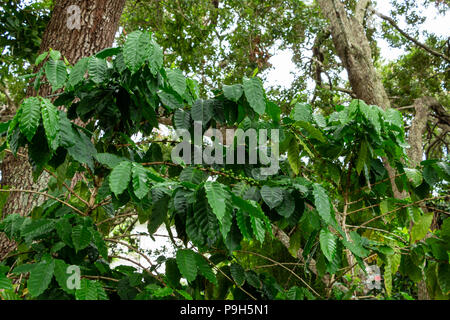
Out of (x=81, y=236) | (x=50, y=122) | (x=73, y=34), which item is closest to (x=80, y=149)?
(x=50, y=122)

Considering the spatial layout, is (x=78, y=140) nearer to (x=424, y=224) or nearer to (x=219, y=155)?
(x=219, y=155)

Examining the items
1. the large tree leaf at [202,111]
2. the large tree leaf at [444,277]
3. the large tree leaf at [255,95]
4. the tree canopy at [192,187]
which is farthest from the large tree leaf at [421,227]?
the large tree leaf at [202,111]

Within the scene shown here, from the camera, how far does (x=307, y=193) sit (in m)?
1.10

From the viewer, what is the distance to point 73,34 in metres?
2.04

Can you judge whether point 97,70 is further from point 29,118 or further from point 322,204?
point 322,204

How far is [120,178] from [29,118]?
0.85 feet

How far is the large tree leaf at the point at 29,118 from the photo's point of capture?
2.82ft

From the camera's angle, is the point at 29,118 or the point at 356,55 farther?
the point at 356,55

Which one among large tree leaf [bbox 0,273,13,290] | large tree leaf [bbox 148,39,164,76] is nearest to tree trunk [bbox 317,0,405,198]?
large tree leaf [bbox 148,39,164,76]

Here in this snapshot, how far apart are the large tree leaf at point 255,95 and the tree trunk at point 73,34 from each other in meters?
1.28

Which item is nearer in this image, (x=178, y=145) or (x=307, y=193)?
(x=307, y=193)

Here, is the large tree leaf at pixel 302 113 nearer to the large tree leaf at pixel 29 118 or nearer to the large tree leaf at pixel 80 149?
the large tree leaf at pixel 80 149
